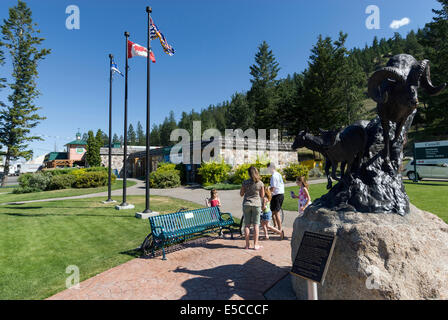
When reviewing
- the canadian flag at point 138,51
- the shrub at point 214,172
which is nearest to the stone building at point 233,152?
the shrub at point 214,172

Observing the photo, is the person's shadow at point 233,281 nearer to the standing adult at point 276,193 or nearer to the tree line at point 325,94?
the standing adult at point 276,193

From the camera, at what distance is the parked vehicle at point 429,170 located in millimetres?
18906

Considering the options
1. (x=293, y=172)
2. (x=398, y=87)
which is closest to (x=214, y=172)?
(x=293, y=172)

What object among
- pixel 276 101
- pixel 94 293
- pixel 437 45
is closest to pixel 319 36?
pixel 276 101

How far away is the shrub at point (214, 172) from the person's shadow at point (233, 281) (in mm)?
13897

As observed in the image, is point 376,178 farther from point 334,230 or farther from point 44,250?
point 44,250

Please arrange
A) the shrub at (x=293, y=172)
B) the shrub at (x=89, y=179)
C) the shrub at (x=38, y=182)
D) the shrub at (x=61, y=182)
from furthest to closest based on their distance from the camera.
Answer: the shrub at (x=89, y=179) → the shrub at (x=61, y=182) → the shrub at (x=38, y=182) → the shrub at (x=293, y=172)

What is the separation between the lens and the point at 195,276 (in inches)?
176

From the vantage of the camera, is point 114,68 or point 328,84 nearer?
point 114,68

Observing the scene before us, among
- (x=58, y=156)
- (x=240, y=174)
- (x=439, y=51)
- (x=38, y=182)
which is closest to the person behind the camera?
(x=240, y=174)

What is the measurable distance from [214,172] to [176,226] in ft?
41.7

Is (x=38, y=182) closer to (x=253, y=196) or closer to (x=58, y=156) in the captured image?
(x=253, y=196)

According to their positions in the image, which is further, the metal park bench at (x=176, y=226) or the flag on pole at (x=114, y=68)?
the flag on pole at (x=114, y=68)
